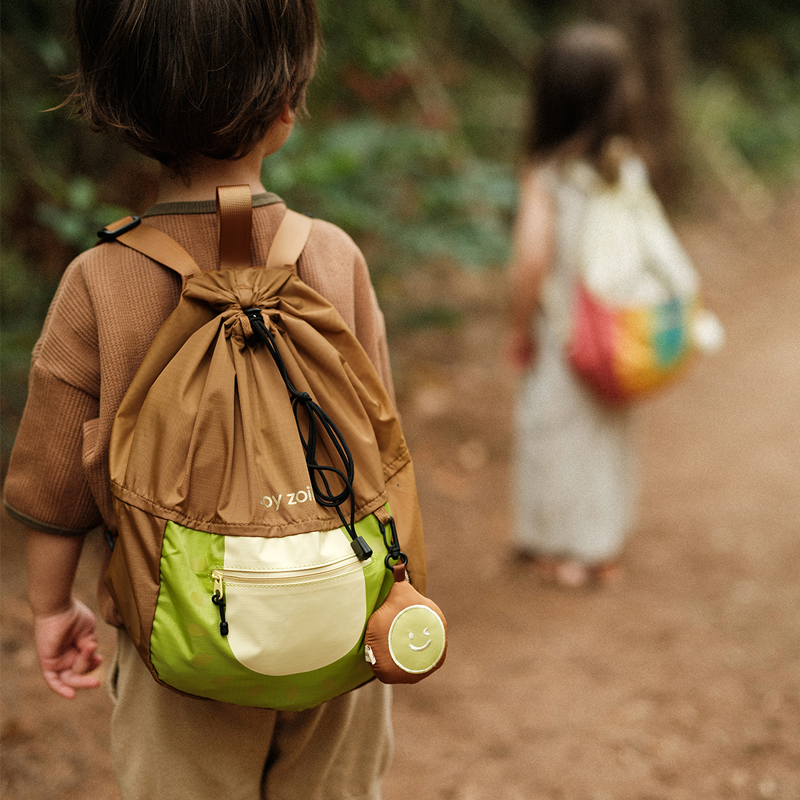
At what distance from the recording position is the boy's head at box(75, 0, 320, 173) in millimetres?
1267

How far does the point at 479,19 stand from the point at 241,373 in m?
6.96

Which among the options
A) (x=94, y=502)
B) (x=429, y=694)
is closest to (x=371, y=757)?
(x=94, y=502)

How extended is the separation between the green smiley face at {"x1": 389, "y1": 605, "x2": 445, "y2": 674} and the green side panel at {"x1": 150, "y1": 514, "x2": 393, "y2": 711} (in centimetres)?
6

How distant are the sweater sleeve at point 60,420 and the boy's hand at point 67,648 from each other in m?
0.20

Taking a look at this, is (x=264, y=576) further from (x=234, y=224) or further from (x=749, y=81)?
(x=749, y=81)

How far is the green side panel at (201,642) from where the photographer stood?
1.22 metres

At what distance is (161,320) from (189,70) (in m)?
0.40

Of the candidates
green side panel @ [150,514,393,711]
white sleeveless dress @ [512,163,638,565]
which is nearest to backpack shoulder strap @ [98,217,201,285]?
green side panel @ [150,514,393,711]

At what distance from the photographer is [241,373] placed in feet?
4.17

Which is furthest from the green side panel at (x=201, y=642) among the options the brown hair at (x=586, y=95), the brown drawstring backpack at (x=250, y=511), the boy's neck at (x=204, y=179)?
the brown hair at (x=586, y=95)

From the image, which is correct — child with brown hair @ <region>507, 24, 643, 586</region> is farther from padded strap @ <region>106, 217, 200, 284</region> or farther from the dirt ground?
padded strap @ <region>106, 217, 200, 284</region>

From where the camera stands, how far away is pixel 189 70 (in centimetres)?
127

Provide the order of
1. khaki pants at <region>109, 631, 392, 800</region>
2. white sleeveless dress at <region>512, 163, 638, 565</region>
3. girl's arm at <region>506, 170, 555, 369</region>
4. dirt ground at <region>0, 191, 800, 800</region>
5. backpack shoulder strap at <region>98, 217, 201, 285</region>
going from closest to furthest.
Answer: backpack shoulder strap at <region>98, 217, 201, 285</region> < khaki pants at <region>109, 631, 392, 800</region> < dirt ground at <region>0, 191, 800, 800</region> < girl's arm at <region>506, 170, 555, 369</region> < white sleeveless dress at <region>512, 163, 638, 565</region>

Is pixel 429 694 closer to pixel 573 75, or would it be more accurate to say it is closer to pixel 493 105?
pixel 573 75
